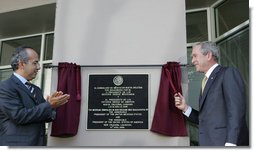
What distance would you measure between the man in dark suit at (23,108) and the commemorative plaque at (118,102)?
1.64 feet

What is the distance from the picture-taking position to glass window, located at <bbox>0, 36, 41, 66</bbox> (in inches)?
260

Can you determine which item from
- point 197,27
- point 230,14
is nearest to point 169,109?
point 230,14

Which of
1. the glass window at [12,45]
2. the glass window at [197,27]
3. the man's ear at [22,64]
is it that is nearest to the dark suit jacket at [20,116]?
the man's ear at [22,64]

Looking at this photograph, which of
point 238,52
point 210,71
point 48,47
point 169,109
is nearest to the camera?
point 210,71

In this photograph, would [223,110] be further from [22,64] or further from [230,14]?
[230,14]

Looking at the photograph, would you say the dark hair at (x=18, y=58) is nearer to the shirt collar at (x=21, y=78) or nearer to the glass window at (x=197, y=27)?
the shirt collar at (x=21, y=78)

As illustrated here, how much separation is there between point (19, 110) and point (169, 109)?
1525mm

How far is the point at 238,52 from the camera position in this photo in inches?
193

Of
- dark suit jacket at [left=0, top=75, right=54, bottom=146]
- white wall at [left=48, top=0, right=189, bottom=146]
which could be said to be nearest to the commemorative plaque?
white wall at [left=48, top=0, right=189, bottom=146]

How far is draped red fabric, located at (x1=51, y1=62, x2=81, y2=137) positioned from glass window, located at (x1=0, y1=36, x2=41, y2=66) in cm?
260

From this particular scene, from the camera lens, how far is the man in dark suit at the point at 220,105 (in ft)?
10.2

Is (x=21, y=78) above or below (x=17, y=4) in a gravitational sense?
below

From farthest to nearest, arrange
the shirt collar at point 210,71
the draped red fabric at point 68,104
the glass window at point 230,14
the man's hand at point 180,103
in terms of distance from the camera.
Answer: the glass window at point 230,14, the draped red fabric at point 68,104, the man's hand at point 180,103, the shirt collar at point 210,71

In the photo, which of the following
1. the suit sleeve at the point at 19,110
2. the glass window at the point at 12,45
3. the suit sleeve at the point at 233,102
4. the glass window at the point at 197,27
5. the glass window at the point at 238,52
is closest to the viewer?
the suit sleeve at the point at 233,102
